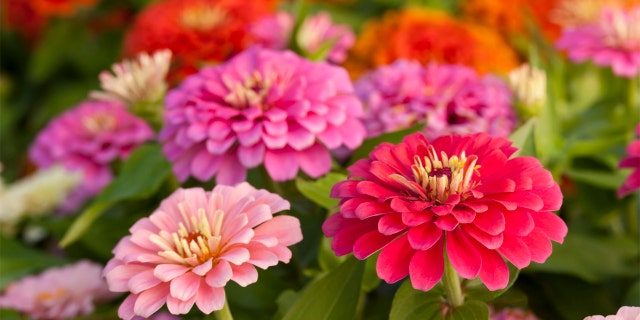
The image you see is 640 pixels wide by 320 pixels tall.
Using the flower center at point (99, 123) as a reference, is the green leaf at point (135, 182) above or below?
below

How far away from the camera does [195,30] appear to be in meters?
0.87

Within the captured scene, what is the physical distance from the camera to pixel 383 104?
0.71 meters

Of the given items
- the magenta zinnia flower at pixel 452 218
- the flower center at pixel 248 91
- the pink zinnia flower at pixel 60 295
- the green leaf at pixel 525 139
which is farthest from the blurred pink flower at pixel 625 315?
the pink zinnia flower at pixel 60 295

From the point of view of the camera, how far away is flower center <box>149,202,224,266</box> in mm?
451

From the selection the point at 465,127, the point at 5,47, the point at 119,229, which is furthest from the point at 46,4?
the point at 465,127

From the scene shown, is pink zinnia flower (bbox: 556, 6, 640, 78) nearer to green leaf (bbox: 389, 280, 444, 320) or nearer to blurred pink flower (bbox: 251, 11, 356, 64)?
blurred pink flower (bbox: 251, 11, 356, 64)

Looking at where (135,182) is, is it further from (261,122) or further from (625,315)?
(625,315)

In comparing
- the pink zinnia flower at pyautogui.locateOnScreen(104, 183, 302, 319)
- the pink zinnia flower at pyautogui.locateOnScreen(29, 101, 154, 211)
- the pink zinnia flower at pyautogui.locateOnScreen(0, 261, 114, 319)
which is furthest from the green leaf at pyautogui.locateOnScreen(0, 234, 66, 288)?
the pink zinnia flower at pyautogui.locateOnScreen(104, 183, 302, 319)

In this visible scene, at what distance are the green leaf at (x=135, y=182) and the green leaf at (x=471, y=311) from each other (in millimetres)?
269

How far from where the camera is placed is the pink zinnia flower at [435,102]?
0.68 m

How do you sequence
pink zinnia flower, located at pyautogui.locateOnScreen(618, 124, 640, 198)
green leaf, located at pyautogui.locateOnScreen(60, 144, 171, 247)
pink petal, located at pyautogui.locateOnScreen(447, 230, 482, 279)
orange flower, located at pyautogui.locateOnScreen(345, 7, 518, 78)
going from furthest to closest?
orange flower, located at pyautogui.locateOnScreen(345, 7, 518, 78) < green leaf, located at pyautogui.locateOnScreen(60, 144, 171, 247) < pink zinnia flower, located at pyautogui.locateOnScreen(618, 124, 640, 198) < pink petal, located at pyautogui.locateOnScreen(447, 230, 482, 279)

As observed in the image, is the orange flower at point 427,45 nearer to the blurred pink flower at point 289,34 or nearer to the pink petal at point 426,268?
the blurred pink flower at point 289,34

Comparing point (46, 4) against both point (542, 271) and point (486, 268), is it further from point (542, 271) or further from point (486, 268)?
point (486, 268)

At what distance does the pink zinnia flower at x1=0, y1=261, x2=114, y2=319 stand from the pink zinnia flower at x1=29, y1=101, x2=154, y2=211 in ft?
0.63
